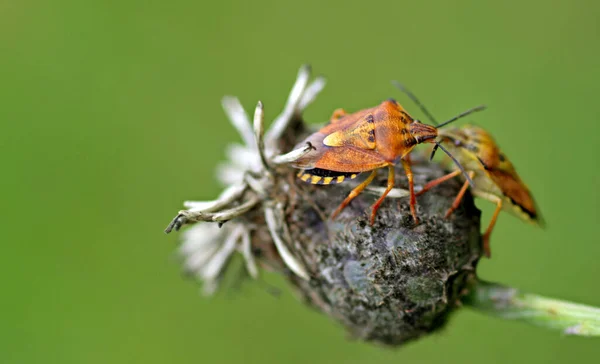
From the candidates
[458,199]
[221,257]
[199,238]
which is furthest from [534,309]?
[199,238]

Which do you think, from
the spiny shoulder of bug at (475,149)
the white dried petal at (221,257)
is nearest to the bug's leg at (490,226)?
the spiny shoulder of bug at (475,149)

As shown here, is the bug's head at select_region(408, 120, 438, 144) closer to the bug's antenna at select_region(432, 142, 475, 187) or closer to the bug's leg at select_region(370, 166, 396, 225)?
the bug's antenna at select_region(432, 142, 475, 187)

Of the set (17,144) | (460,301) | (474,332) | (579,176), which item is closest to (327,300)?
(460,301)

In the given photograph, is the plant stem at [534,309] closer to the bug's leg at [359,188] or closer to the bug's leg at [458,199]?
the bug's leg at [458,199]

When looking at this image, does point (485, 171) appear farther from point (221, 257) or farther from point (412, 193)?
point (221, 257)

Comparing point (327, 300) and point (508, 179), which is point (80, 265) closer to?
point (327, 300)

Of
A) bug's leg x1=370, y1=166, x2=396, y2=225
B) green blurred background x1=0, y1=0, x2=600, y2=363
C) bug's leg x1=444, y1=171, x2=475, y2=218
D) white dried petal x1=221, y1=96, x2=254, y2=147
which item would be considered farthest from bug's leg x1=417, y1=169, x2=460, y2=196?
green blurred background x1=0, y1=0, x2=600, y2=363
